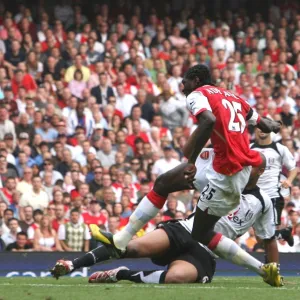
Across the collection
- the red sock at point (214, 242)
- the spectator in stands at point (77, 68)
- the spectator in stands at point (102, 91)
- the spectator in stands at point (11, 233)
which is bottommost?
the spectator in stands at point (11, 233)

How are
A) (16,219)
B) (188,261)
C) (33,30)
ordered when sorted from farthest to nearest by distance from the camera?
(33,30), (16,219), (188,261)

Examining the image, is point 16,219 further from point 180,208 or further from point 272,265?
point 272,265

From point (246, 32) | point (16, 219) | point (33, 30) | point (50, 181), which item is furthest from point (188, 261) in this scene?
point (246, 32)

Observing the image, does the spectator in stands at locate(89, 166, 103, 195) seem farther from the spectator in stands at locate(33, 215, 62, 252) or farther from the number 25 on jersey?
the number 25 on jersey

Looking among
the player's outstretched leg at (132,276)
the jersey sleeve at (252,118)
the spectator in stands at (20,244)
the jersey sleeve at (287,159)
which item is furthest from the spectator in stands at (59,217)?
the jersey sleeve at (252,118)

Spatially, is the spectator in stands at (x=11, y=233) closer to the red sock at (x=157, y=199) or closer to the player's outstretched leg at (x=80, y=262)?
the player's outstretched leg at (x=80, y=262)

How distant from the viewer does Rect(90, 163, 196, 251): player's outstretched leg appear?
985 centimetres

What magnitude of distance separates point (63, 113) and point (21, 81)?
3.39ft

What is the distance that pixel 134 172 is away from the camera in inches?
714

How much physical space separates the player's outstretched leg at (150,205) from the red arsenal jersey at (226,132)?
1.16 ft

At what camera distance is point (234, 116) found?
966 cm

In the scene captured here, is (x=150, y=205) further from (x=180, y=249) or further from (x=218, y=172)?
(x=218, y=172)

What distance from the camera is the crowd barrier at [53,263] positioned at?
13969mm

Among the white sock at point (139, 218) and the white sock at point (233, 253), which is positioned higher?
the white sock at point (139, 218)
